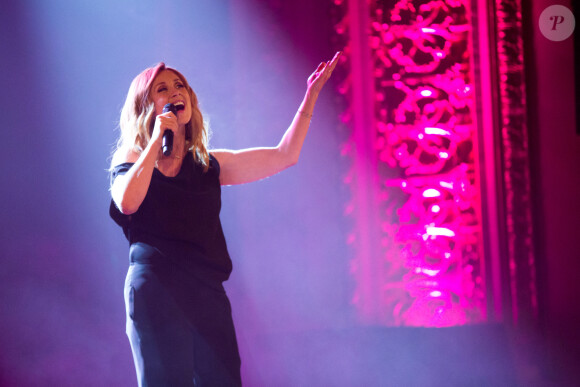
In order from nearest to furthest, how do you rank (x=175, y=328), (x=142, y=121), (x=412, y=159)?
1. (x=175, y=328)
2. (x=142, y=121)
3. (x=412, y=159)

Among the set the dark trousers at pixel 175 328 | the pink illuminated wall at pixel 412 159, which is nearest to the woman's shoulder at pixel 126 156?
the dark trousers at pixel 175 328

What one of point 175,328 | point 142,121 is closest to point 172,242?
point 175,328

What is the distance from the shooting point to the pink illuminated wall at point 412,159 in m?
2.78

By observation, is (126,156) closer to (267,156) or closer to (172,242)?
(172,242)

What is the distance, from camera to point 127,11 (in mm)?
2861

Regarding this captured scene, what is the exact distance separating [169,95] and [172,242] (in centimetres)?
44

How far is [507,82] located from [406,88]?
0.49 meters

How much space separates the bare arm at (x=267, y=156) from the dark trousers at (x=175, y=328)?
0.40 meters

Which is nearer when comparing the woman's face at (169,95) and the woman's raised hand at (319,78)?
the woman's face at (169,95)

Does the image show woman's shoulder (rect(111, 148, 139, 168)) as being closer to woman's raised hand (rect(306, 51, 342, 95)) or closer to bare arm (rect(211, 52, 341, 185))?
bare arm (rect(211, 52, 341, 185))

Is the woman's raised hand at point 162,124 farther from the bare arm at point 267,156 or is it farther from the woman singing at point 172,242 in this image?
the bare arm at point 267,156

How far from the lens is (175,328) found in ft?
4.35

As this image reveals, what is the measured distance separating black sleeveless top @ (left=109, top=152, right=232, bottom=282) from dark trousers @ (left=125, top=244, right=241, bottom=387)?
0.03 meters

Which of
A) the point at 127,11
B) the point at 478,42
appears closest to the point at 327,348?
the point at 478,42
